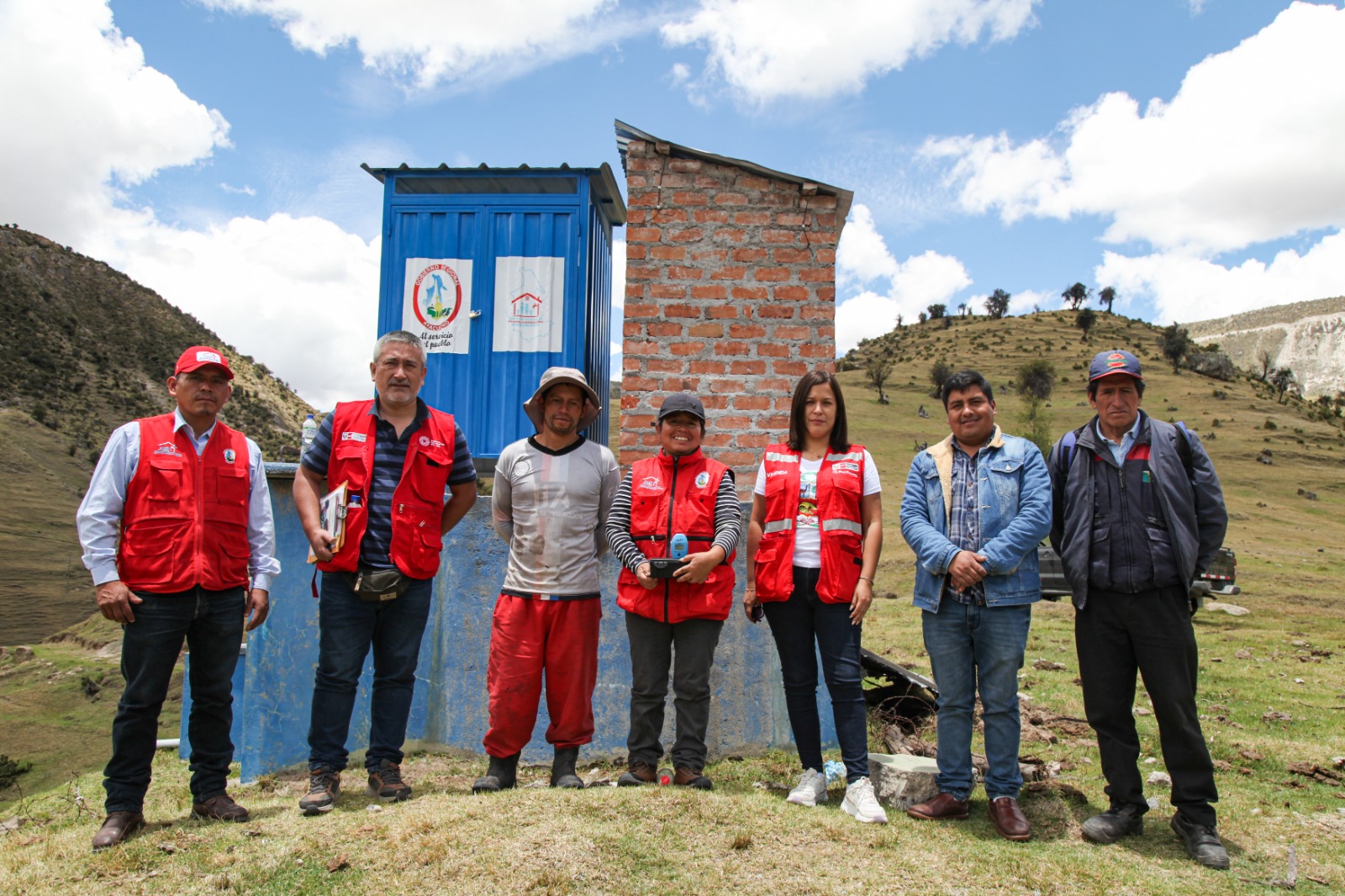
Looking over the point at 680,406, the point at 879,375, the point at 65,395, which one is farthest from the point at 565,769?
the point at 879,375

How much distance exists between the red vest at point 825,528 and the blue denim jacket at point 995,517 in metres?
0.24

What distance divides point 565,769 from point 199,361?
7.51ft

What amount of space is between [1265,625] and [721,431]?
40.9ft

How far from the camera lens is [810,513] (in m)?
3.64

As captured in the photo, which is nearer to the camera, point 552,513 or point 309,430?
point 552,513

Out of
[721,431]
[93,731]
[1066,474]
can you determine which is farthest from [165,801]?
[93,731]

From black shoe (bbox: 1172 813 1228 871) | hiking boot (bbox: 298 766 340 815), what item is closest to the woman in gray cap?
hiking boot (bbox: 298 766 340 815)

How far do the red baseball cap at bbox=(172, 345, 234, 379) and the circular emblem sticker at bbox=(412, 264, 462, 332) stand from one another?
1.70 meters

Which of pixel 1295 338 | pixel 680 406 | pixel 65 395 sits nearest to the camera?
pixel 680 406

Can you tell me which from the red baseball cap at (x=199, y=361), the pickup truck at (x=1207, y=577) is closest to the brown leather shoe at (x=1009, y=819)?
the red baseball cap at (x=199, y=361)

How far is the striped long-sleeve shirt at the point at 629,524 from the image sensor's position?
144 inches

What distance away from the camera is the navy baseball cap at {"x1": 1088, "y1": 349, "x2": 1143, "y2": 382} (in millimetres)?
3490

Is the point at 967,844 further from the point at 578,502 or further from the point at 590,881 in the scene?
the point at 578,502

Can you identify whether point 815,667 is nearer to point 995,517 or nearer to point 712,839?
point 712,839
